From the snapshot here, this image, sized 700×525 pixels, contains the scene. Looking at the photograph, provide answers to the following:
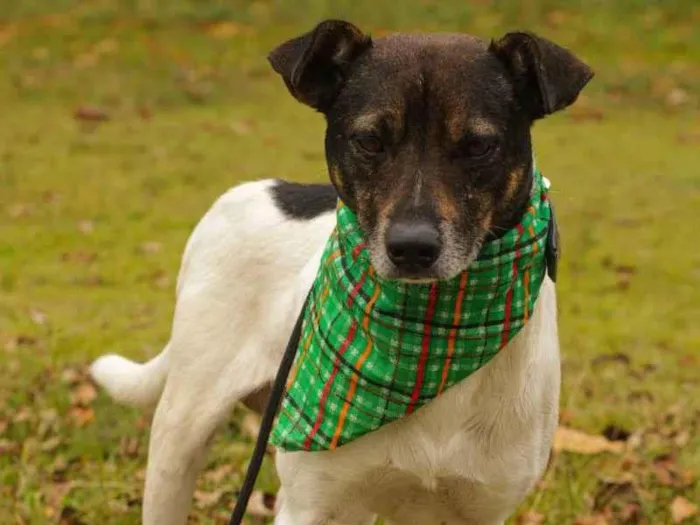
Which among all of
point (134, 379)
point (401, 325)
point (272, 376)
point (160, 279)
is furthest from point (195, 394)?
point (160, 279)

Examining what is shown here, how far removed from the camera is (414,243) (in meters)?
2.86

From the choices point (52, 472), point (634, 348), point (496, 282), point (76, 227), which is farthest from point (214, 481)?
point (76, 227)

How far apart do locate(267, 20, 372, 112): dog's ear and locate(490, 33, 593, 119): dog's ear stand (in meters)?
0.37

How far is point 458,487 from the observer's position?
133 inches

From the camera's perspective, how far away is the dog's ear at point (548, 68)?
304 centimetres

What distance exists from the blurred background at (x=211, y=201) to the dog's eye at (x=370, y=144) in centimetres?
99

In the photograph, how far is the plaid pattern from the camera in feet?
10.7

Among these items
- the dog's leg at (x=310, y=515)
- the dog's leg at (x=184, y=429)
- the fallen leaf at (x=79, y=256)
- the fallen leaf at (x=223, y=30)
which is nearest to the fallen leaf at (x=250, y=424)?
the dog's leg at (x=184, y=429)

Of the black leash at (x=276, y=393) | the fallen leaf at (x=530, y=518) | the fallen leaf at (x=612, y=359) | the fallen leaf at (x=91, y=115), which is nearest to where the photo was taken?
the black leash at (x=276, y=393)

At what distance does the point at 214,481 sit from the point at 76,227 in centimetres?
483

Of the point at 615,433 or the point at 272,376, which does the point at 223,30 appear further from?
the point at 272,376

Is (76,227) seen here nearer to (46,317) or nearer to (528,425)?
(46,317)

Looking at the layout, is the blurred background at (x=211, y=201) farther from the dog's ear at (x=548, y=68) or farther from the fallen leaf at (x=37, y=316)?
the dog's ear at (x=548, y=68)

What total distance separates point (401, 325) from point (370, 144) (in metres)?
0.51
